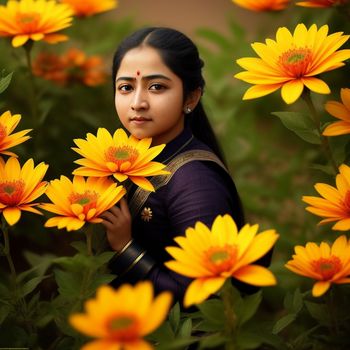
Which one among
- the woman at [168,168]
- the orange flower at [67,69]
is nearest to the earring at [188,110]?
the woman at [168,168]

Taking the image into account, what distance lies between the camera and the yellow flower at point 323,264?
3.00 feet

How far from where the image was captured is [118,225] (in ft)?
3.59

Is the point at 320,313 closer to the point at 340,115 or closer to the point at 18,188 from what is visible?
the point at 340,115

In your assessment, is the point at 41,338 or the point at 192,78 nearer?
the point at 192,78

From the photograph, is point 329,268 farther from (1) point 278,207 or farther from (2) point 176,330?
(1) point 278,207

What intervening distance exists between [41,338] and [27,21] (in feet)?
2.20

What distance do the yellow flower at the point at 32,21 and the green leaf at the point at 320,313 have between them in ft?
2.36

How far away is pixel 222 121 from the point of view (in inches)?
83.4

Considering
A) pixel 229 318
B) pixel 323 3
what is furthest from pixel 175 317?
pixel 323 3

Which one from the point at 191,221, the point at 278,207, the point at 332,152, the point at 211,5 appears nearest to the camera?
the point at 191,221

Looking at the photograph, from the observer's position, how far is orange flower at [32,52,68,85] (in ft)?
5.96

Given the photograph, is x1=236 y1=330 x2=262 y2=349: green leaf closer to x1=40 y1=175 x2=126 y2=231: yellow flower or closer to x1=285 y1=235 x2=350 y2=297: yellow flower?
x1=285 y1=235 x2=350 y2=297: yellow flower

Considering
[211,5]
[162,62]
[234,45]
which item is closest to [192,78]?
[162,62]

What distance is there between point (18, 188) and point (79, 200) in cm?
10
